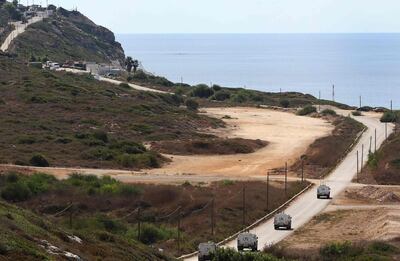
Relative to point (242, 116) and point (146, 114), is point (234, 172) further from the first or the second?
point (242, 116)

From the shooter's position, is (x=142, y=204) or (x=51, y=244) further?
(x=142, y=204)

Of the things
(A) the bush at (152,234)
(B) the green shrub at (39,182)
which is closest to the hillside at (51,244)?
(A) the bush at (152,234)

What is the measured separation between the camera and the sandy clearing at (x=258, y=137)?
201ft

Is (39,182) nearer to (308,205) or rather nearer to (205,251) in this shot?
(308,205)

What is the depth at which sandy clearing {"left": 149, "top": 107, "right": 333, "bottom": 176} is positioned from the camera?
61.4 metres

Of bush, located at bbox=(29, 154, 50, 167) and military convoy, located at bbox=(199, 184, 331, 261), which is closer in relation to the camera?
military convoy, located at bbox=(199, 184, 331, 261)

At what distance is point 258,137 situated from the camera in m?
82.8

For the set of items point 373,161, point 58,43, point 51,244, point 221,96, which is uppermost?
point 58,43

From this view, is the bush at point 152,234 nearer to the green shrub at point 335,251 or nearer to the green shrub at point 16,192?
the green shrub at point 335,251

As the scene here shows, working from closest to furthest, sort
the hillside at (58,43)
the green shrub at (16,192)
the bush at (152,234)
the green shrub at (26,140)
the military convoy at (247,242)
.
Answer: the military convoy at (247,242)
the bush at (152,234)
the green shrub at (16,192)
the green shrub at (26,140)
the hillside at (58,43)

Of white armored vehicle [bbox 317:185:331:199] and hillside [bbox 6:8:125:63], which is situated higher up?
hillside [bbox 6:8:125:63]

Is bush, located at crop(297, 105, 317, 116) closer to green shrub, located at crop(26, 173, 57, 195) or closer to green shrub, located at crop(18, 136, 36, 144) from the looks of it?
green shrub, located at crop(18, 136, 36, 144)

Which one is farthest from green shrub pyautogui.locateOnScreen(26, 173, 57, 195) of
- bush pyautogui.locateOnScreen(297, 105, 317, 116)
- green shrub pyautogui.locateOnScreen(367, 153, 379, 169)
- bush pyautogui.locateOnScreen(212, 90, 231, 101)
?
bush pyautogui.locateOnScreen(212, 90, 231, 101)

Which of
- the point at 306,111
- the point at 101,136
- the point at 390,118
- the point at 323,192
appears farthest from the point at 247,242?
the point at 306,111
